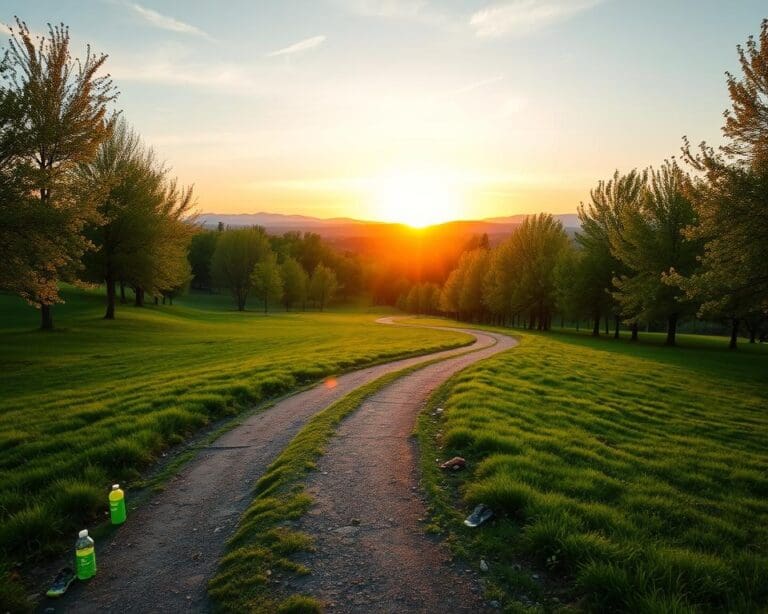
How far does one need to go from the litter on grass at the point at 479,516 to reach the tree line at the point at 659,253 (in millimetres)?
19941

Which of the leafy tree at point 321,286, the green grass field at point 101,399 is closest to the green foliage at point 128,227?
the green grass field at point 101,399

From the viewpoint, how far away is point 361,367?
22703 millimetres

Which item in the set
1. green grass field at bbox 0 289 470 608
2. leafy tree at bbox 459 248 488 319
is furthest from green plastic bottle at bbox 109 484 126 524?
leafy tree at bbox 459 248 488 319

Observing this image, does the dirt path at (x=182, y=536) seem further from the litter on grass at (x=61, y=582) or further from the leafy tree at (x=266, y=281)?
the leafy tree at (x=266, y=281)

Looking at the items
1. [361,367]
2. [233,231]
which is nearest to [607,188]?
[361,367]

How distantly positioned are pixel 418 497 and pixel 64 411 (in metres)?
11.6

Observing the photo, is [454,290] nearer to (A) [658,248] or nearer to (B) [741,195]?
(A) [658,248]

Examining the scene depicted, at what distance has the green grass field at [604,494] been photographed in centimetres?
567

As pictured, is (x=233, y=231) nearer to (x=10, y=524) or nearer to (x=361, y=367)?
(x=361, y=367)

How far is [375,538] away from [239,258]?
98614 mm

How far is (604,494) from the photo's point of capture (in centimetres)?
830

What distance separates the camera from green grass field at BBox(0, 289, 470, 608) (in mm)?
8117

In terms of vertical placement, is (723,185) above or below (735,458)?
above

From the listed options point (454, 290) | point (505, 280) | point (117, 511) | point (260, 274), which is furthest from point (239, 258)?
point (117, 511)
